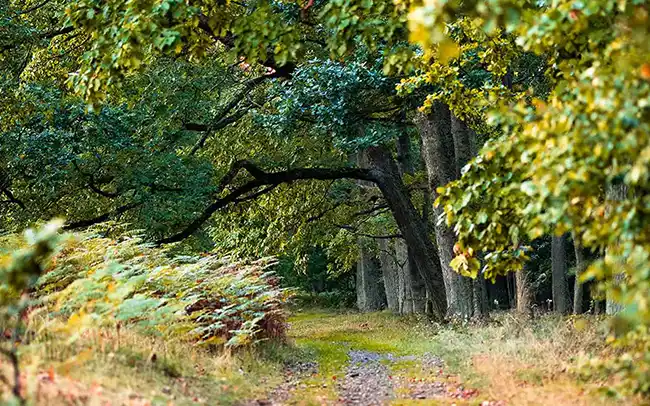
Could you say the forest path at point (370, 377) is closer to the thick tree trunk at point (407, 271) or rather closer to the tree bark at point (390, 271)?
the thick tree trunk at point (407, 271)

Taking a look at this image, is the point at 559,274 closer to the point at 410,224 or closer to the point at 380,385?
the point at 410,224

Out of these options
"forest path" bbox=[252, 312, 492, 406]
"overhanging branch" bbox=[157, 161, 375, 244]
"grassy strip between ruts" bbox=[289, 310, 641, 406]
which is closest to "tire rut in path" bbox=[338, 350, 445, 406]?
"forest path" bbox=[252, 312, 492, 406]

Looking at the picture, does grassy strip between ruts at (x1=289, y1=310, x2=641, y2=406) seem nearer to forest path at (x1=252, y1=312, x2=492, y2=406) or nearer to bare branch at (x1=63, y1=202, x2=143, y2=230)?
forest path at (x1=252, y1=312, x2=492, y2=406)

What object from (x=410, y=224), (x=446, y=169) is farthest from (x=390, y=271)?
(x=446, y=169)

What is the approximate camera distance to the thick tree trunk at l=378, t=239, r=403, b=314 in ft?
101

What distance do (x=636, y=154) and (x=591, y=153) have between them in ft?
1.24

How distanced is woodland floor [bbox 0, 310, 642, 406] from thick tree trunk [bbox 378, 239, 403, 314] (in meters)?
17.0

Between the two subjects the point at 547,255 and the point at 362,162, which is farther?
the point at 547,255

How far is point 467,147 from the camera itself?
16703mm

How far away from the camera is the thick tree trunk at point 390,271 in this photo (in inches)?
1206

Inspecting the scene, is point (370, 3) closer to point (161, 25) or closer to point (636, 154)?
point (161, 25)

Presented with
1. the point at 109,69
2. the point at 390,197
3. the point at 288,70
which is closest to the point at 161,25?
the point at 109,69

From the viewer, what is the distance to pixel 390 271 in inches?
1313

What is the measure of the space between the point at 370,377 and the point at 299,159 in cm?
1036
